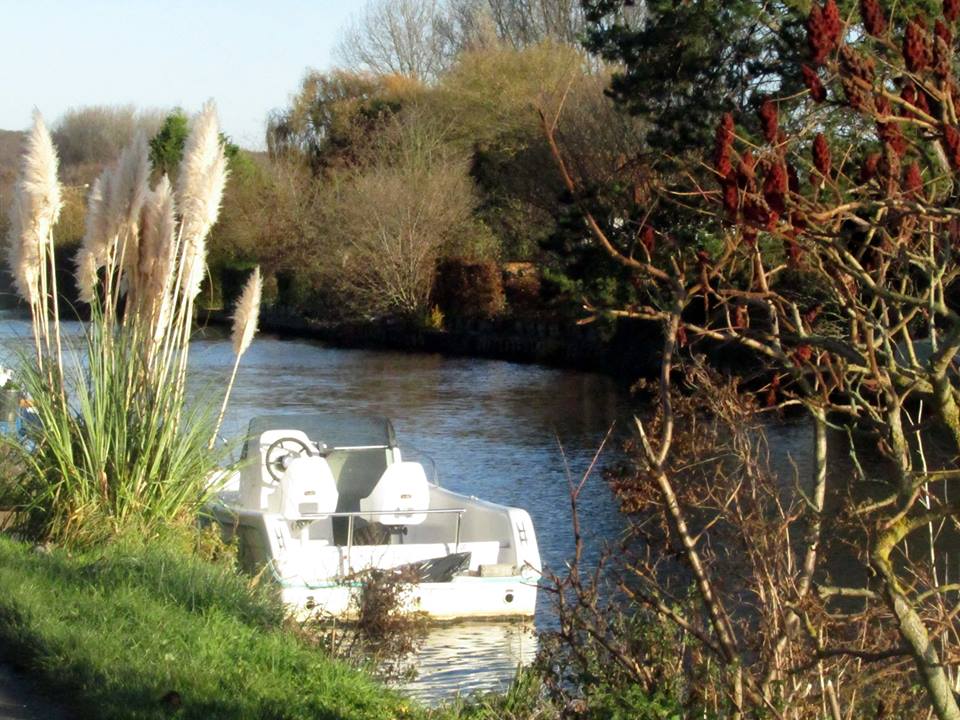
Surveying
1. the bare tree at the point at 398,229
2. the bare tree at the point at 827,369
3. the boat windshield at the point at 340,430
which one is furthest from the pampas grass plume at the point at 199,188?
the bare tree at the point at 398,229

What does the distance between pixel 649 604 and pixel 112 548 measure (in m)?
4.27

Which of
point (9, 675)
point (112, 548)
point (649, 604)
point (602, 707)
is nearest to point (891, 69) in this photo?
point (649, 604)

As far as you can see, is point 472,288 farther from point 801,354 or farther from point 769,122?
point 769,122

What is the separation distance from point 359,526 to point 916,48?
8568mm

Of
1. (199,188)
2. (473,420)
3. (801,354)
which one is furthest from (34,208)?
(473,420)

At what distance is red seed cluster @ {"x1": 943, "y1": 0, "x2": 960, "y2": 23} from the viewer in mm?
4344

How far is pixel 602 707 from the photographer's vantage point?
17.7ft

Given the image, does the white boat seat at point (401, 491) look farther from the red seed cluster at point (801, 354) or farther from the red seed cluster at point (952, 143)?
the red seed cluster at point (952, 143)

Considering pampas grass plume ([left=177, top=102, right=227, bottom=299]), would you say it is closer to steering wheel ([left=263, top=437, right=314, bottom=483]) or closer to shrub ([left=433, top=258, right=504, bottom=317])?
steering wheel ([left=263, top=437, right=314, bottom=483])

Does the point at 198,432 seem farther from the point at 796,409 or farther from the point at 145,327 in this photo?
the point at 796,409

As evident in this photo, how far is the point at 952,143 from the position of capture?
396cm

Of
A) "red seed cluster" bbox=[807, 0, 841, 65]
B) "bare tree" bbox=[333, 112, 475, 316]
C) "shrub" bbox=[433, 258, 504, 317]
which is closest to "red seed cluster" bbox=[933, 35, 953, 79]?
"red seed cluster" bbox=[807, 0, 841, 65]

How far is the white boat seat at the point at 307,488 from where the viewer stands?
11.6 meters

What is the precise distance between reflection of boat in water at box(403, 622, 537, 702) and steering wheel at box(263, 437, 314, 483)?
223 cm
